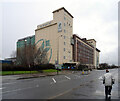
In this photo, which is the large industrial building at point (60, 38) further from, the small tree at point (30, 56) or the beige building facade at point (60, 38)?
the small tree at point (30, 56)

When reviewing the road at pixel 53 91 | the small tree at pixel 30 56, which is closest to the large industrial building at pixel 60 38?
the small tree at pixel 30 56

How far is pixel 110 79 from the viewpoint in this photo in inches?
276

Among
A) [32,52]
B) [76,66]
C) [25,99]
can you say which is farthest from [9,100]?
[76,66]

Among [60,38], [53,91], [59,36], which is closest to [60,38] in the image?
[60,38]

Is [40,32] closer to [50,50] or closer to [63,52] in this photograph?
[50,50]

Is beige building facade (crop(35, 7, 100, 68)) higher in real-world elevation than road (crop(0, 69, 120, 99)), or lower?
higher

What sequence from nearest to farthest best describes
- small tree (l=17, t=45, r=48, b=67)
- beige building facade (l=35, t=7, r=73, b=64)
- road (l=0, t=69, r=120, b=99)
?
road (l=0, t=69, r=120, b=99) < small tree (l=17, t=45, r=48, b=67) < beige building facade (l=35, t=7, r=73, b=64)

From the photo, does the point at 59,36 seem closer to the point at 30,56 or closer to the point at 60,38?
the point at 60,38

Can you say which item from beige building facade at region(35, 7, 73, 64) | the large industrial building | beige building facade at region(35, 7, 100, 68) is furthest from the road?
A: beige building facade at region(35, 7, 73, 64)

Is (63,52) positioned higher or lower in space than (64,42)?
lower

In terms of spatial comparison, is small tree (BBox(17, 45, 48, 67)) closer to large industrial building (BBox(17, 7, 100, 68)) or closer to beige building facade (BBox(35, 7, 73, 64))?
large industrial building (BBox(17, 7, 100, 68))

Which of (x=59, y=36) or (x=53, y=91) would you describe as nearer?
(x=53, y=91)

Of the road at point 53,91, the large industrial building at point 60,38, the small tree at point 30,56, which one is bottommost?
the road at point 53,91

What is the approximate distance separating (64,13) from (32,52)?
110ft
